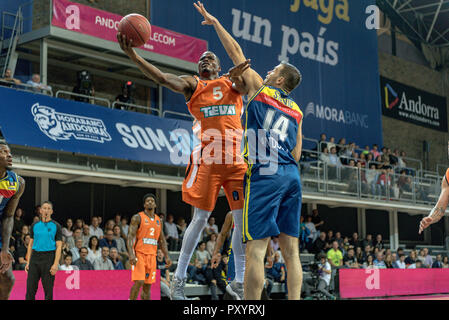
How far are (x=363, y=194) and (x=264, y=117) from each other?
58.2ft

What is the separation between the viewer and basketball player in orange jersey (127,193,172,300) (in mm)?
11016

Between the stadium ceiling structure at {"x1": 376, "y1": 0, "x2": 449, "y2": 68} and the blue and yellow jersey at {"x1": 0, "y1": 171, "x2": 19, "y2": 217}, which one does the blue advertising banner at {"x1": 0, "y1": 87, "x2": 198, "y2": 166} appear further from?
the stadium ceiling structure at {"x1": 376, "y1": 0, "x2": 449, "y2": 68}

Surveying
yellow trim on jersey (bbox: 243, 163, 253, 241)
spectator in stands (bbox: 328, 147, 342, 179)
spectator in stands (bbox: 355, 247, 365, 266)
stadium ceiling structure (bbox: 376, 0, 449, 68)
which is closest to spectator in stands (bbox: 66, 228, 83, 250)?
spectator in stands (bbox: 328, 147, 342, 179)

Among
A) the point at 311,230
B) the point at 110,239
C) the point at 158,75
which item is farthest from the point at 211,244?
the point at 158,75

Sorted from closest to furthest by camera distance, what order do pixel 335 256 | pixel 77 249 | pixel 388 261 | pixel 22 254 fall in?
pixel 22 254 < pixel 77 249 < pixel 335 256 < pixel 388 261

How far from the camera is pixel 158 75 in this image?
5699mm

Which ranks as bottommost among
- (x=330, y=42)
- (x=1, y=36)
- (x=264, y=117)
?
(x=264, y=117)

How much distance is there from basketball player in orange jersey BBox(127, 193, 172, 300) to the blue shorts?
19.6 feet

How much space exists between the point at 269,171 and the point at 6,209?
2.82 m

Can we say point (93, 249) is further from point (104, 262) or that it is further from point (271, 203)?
point (271, 203)

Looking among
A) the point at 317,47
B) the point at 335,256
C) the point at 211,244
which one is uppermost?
the point at 317,47
